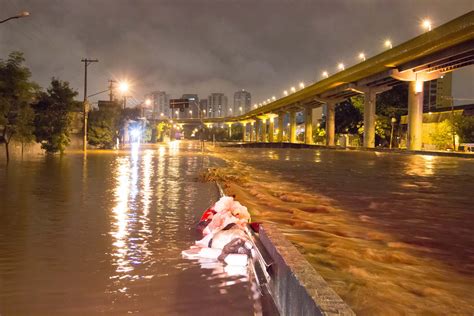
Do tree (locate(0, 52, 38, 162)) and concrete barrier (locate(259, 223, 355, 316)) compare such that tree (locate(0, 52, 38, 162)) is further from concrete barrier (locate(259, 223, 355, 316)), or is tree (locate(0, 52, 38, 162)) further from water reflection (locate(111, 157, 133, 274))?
concrete barrier (locate(259, 223, 355, 316))

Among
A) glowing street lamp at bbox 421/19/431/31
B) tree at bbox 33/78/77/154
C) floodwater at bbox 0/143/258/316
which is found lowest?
floodwater at bbox 0/143/258/316

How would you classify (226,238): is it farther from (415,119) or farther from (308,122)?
(308,122)

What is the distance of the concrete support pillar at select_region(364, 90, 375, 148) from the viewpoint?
63.9m

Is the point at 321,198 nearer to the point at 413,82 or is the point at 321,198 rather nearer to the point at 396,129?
the point at 413,82

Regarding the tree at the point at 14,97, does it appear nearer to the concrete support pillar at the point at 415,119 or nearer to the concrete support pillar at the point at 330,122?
the concrete support pillar at the point at 415,119

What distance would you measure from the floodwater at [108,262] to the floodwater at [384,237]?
1.33 metres

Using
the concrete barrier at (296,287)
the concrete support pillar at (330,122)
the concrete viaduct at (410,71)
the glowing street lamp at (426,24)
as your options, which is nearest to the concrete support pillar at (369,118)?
the concrete viaduct at (410,71)

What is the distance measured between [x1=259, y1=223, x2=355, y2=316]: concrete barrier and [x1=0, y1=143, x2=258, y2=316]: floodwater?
13.2 inches

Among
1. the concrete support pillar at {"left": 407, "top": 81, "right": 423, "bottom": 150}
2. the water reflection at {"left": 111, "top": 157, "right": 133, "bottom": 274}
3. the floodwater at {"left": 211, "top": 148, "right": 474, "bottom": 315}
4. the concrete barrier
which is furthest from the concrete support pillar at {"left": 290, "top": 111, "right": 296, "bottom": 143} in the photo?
the concrete barrier

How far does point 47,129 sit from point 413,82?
36.9 m

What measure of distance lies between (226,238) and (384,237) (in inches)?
120

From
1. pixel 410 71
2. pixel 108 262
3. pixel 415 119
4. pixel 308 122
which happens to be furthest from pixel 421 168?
pixel 308 122

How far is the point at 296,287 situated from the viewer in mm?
4273

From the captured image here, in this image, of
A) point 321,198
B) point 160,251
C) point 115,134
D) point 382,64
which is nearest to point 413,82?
point 382,64
